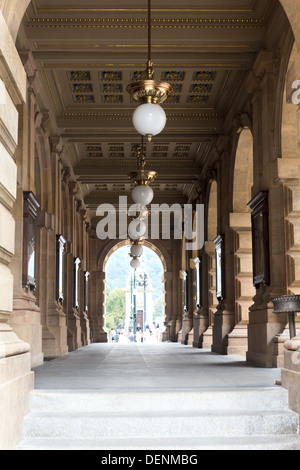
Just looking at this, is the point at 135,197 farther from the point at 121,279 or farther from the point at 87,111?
the point at 121,279

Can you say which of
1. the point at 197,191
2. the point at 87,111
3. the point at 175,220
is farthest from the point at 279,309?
the point at 175,220

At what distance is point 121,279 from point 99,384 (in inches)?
5148

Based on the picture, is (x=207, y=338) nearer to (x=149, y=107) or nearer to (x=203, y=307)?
(x=203, y=307)

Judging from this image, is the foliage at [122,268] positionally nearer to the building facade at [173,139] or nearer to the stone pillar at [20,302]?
the building facade at [173,139]

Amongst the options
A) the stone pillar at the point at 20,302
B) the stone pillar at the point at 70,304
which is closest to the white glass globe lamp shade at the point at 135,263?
the stone pillar at the point at 70,304

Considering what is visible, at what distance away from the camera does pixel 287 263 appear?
9852 millimetres

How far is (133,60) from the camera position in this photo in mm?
11641

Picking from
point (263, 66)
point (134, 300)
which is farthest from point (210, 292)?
point (134, 300)

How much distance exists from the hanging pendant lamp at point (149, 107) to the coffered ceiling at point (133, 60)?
1228 mm

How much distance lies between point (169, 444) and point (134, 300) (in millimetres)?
36644

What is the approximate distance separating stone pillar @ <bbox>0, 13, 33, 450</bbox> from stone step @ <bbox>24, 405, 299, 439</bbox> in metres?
0.28

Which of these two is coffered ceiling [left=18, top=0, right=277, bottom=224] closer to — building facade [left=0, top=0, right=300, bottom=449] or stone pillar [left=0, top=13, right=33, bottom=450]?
building facade [left=0, top=0, right=300, bottom=449]

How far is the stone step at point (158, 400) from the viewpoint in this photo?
6043 mm

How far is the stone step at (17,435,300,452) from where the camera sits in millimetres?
5242
